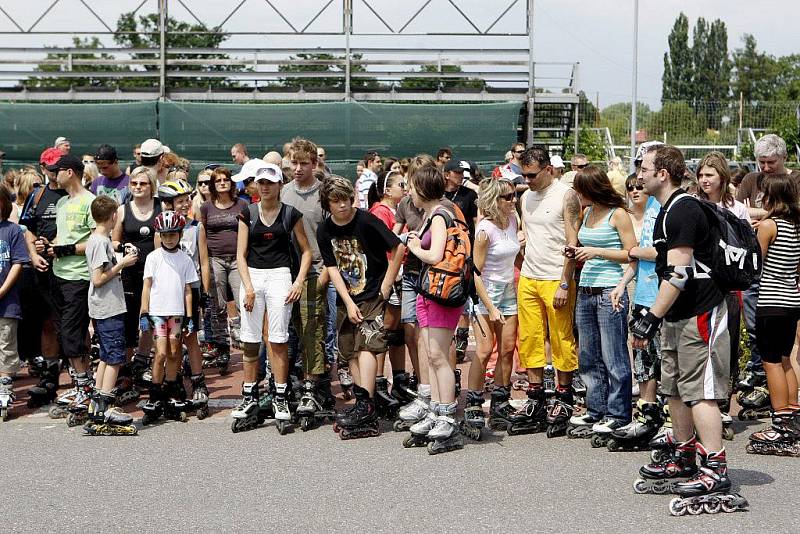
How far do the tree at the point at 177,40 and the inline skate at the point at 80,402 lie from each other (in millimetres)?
13120

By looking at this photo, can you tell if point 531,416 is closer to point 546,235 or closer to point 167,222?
point 546,235

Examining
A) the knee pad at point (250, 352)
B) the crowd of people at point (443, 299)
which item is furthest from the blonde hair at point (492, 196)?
the knee pad at point (250, 352)

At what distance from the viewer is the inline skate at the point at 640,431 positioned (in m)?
6.65

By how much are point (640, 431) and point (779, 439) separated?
2.92 ft

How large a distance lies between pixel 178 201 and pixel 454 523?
4.55m

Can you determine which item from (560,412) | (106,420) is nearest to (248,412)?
(106,420)

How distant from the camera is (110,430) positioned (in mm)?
7359

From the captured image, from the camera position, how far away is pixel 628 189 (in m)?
7.73

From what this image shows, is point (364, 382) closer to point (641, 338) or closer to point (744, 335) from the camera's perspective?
point (641, 338)

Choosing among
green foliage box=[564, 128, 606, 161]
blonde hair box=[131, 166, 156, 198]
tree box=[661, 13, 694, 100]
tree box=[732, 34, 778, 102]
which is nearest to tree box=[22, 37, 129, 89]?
green foliage box=[564, 128, 606, 161]

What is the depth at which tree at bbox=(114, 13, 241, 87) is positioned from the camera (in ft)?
71.5

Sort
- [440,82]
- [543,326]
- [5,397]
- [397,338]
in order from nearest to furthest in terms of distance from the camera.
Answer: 1. [543,326]
2. [5,397]
3. [397,338]
4. [440,82]

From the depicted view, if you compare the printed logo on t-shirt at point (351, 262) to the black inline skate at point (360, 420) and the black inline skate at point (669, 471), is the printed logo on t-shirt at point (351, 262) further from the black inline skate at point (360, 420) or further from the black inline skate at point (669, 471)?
the black inline skate at point (669, 471)

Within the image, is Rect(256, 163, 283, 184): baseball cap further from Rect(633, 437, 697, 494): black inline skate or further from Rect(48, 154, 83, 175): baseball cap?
Rect(633, 437, 697, 494): black inline skate
